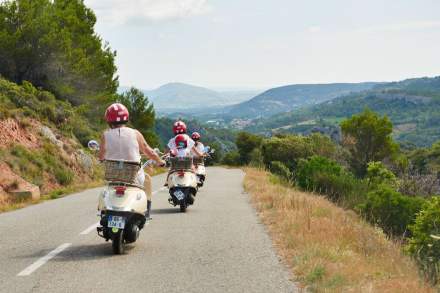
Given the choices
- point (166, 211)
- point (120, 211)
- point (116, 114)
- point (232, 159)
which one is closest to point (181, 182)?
point (166, 211)

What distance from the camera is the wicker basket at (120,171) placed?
751 cm

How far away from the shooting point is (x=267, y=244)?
8.34 meters

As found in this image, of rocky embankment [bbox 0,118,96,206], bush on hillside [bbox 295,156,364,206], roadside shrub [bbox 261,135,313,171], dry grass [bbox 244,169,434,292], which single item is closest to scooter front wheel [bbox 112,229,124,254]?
dry grass [bbox 244,169,434,292]

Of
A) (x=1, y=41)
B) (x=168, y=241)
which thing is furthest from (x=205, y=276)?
(x=1, y=41)

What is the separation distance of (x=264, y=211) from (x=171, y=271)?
622 centimetres

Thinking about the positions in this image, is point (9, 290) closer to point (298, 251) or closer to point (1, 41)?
point (298, 251)

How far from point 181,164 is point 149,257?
18.9 ft

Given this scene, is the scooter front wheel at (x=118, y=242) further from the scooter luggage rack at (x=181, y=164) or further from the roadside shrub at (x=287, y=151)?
the roadside shrub at (x=287, y=151)

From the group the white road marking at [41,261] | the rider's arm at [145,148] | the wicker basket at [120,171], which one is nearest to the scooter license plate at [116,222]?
the wicker basket at [120,171]

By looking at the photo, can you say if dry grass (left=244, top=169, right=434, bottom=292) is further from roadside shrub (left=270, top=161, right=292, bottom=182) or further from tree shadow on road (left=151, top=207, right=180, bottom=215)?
roadside shrub (left=270, top=161, right=292, bottom=182)

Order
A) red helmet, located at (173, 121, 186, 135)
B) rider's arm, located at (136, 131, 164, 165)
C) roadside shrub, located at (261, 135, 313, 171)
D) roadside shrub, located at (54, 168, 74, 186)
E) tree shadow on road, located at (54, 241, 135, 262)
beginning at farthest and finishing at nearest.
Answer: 1. roadside shrub, located at (261, 135, 313, 171)
2. roadside shrub, located at (54, 168, 74, 186)
3. red helmet, located at (173, 121, 186, 135)
4. rider's arm, located at (136, 131, 164, 165)
5. tree shadow on road, located at (54, 241, 135, 262)

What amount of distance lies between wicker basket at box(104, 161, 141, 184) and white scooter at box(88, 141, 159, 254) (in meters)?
0.10

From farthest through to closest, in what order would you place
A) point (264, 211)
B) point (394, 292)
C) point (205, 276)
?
point (264, 211)
point (205, 276)
point (394, 292)

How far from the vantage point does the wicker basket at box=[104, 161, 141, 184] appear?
24.6 ft
